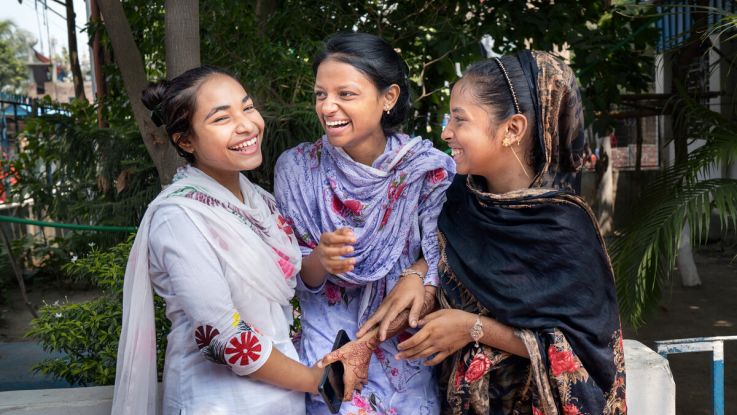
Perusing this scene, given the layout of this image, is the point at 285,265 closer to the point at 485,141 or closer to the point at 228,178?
the point at 228,178

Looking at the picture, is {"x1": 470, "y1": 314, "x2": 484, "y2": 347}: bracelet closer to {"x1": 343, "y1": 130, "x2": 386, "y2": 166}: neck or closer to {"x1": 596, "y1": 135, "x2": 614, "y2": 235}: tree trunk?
{"x1": 343, "y1": 130, "x2": 386, "y2": 166}: neck

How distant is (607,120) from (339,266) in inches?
148

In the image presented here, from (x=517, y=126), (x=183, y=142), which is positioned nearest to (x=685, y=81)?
(x=517, y=126)

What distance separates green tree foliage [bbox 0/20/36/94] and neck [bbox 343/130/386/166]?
38055mm

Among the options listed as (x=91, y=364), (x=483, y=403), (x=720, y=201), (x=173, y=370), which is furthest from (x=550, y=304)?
(x=720, y=201)

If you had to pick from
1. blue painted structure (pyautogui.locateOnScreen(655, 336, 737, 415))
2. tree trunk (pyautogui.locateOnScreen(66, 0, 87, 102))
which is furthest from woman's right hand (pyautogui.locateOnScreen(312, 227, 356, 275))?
tree trunk (pyautogui.locateOnScreen(66, 0, 87, 102))

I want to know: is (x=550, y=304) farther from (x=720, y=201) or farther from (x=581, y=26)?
(x=581, y=26)

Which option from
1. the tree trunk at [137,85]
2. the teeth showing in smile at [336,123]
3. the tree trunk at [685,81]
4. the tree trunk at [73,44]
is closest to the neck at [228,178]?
the teeth showing in smile at [336,123]

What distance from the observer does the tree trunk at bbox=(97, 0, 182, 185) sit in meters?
3.20

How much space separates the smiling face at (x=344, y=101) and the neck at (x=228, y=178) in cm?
30

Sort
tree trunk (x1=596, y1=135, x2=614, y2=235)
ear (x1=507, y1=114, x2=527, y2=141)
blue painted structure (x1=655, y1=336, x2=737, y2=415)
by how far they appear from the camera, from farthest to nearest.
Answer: tree trunk (x1=596, y1=135, x2=614, y2=235), blue painted structure (x1=655, y1=336, x2=737, y2=415), ear (x1=507, y1=114, x2=527, y2=141)

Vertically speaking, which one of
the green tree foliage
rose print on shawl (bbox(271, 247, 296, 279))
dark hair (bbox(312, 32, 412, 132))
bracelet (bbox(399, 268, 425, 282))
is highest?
the green tree foliage

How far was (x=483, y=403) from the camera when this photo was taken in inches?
78.0

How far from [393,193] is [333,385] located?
1.92 feet
